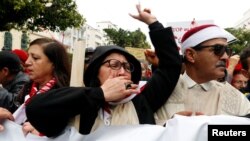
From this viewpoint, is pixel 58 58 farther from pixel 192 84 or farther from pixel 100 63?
pixel 192 84

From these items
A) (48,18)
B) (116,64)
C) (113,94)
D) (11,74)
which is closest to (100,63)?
(116,64)

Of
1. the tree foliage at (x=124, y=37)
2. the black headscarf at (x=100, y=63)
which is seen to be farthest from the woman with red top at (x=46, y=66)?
the tree foliage at (x=124, y=37)

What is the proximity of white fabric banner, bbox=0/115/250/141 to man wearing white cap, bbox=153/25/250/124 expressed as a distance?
0.90ft

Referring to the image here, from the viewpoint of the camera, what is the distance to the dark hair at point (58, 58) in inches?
103

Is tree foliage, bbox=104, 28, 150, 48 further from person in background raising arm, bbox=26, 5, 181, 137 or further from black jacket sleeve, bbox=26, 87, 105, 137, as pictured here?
black jacket sleeve, bbox=26, 87, 105, 137

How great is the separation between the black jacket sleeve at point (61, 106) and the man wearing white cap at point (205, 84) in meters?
0.47

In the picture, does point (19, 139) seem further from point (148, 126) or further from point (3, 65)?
point (3, 65)

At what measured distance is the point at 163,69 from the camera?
7.29 ft

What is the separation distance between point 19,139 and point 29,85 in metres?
0.72

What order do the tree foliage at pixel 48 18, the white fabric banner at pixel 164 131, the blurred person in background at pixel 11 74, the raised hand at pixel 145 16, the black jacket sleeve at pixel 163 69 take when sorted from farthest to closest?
the tree foliage at pixel 48 18, the blurred person in background at pixel 11 74, the raised hand at pixel 145 16, the black jacket sleeve at pixel 163 69, the white fabric banner at pixel 164 131

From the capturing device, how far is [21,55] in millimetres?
4215

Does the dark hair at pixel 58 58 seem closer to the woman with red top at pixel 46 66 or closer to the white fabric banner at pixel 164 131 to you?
the woman with red top at pixel 46 66

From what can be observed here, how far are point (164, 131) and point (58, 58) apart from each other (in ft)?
3.38

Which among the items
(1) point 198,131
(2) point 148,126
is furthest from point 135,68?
(1) point 198,131
